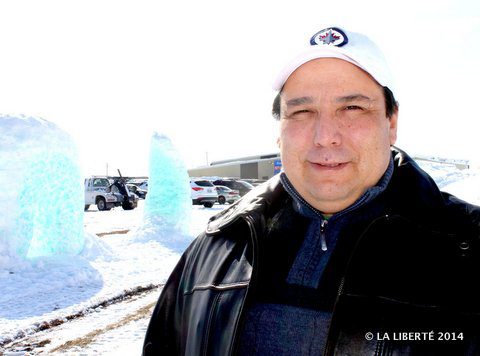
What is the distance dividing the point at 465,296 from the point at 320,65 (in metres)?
0.96

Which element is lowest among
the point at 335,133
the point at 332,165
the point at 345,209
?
the point at 345,209

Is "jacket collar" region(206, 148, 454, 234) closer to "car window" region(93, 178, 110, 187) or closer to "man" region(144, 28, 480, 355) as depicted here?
"man" region(144, 28, 480, 355)

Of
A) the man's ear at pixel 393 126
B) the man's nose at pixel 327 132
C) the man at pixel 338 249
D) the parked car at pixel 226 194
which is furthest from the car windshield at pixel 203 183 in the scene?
the man's nose at pixel 327 132

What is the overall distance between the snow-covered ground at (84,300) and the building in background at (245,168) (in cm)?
3532

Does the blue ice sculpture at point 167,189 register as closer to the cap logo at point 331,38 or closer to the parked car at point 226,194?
the parked car at point 226,194

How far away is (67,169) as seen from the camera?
34.2ft

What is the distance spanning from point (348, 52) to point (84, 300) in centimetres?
646

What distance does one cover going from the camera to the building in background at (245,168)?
156 ft

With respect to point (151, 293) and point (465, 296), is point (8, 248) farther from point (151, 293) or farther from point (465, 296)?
point (465, 296)

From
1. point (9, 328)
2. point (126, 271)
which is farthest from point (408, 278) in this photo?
point (126, 271)

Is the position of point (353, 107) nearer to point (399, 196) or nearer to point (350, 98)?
point (350, 98)

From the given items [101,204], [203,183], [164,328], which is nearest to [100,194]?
[101,204]

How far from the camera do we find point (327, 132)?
1.62 metres

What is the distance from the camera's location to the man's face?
162 centimetres
